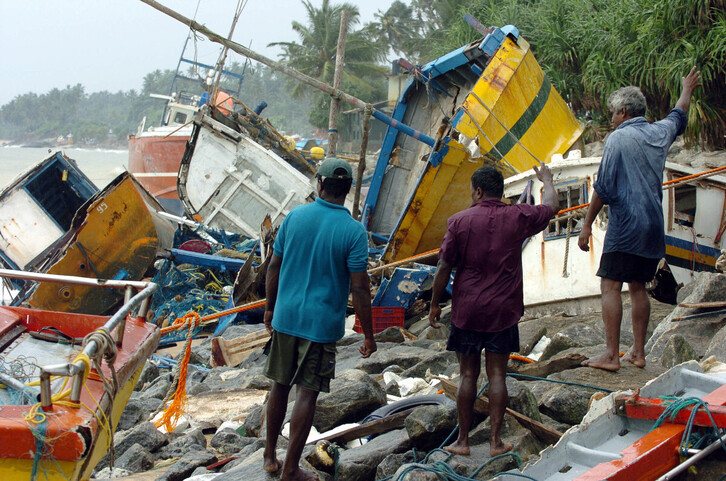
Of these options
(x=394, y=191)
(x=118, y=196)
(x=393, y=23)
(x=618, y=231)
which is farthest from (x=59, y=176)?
(x=393, y=23)

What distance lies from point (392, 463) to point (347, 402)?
0.83 metres

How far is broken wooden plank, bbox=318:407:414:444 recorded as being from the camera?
152 inches

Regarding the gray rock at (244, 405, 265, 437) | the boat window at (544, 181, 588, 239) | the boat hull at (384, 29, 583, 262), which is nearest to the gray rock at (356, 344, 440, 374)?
the gray rock at (244, 405, 265, 437)

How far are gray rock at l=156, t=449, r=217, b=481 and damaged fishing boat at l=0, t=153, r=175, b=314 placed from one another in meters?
6.39

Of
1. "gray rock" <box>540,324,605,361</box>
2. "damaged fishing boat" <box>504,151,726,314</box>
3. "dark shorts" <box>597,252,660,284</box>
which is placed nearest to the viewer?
"dark shorts" <box>597,252,660,284</box>

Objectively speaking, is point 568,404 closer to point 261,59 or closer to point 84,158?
point 261,59

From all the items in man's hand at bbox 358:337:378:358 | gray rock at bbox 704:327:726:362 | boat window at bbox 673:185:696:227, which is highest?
boat window at bbox 673:185:696:227

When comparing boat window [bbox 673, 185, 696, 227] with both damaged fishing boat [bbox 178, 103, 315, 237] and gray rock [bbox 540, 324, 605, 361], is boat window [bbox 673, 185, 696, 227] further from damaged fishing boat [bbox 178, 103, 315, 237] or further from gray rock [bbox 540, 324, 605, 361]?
damaged fishing boat [bbox 178, 103, 315, 237]

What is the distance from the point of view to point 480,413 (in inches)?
145

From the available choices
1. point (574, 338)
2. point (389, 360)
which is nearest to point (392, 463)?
point (389, 360)

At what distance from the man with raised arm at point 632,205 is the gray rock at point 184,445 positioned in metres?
2.56

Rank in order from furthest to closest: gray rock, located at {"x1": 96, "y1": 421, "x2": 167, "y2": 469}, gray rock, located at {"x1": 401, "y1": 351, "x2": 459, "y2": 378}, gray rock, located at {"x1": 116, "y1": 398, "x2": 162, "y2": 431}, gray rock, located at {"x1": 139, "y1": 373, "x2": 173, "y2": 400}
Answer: gray rock, located at {"x1": 139, "y1": 373, "x2": 173, "y2": 400}
gray rock, located at {"x1": 116, "y1": 398, "x2": 162, "y2": 431}
gray rock, located at {"x1": 401, "y1": 351, "x2": 459, "y2": 378}
gray rock, located at {"x1": 96, "y1": 421, "x2": 167, "y2": 469}

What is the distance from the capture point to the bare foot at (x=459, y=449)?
3.24m

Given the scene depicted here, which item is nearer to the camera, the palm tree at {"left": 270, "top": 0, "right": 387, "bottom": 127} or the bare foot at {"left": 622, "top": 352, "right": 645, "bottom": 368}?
the bare foot at {"left": 622, "top": 352, "right": 645, "bottom": 368}
